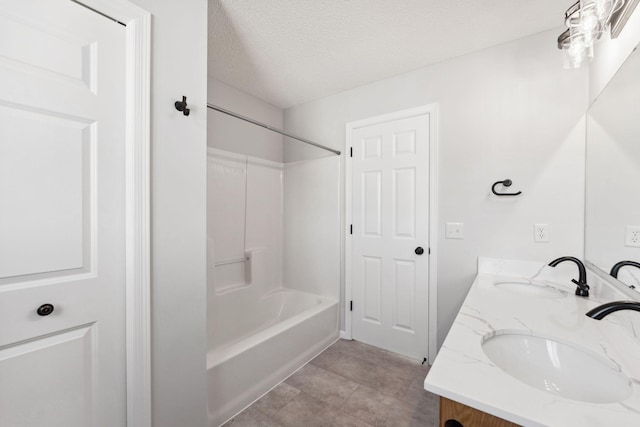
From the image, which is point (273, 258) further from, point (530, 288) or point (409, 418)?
point (530, 288)

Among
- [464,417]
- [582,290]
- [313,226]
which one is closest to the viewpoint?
[464,417]

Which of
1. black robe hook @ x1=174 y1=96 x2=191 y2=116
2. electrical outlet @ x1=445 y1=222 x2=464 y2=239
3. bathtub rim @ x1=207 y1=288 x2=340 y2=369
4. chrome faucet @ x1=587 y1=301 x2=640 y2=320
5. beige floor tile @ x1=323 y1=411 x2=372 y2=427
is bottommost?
beige floor tile @ x1=323 y1=411 x2=372 y2=427

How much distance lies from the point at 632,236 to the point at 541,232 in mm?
754

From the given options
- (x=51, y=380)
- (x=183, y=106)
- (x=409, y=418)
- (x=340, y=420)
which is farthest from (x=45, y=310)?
(x=409, y=418)

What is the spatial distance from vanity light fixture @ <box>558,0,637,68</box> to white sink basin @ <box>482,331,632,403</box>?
1.31 metres

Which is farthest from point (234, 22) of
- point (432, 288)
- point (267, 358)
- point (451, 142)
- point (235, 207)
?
point (432, 288)

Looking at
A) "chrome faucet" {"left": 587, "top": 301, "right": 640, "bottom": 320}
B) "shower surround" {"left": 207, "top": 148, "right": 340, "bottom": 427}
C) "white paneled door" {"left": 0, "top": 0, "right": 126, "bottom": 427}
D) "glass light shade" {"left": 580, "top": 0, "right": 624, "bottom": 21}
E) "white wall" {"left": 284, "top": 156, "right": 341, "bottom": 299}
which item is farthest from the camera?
"white wall" {"left": 284, "top": 156, "right": 341, "bottom": 299}

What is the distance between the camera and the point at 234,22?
5.49 ft

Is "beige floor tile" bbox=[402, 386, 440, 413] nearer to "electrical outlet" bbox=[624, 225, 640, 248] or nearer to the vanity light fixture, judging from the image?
"electrical outlet" bbox=[624, 225, 640, 248]

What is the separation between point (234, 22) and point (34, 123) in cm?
128

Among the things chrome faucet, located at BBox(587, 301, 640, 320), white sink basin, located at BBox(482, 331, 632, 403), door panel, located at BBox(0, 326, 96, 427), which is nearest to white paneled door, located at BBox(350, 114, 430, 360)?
white sink basin, located at BBox(482, 331, 632, 403)

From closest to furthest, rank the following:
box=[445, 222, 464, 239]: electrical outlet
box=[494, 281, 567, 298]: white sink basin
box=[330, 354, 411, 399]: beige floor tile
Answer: box=[494, 281, 567, 298]: white sink basin
box=[330, 354, 411, 399]: beige floor tile
box=[445, 222, 464, 239]: electrical outlet

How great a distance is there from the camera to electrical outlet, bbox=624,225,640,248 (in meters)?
0.97

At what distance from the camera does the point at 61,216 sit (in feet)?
3.07
